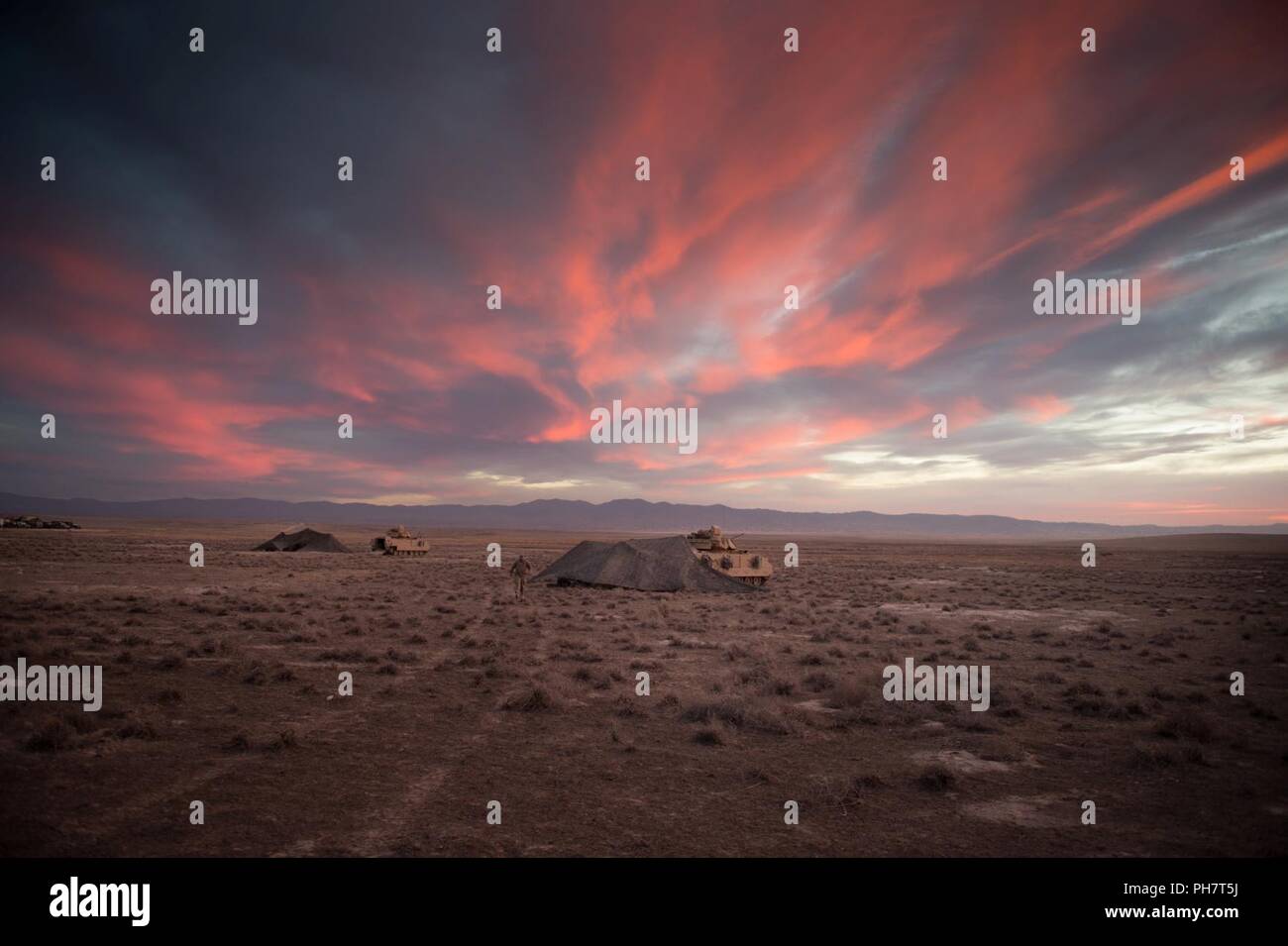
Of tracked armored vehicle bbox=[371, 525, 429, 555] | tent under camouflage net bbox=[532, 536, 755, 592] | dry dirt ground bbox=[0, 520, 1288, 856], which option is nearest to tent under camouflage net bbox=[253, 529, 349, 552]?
tracked armored vehicle bbox=[371, 525, 429, 555]

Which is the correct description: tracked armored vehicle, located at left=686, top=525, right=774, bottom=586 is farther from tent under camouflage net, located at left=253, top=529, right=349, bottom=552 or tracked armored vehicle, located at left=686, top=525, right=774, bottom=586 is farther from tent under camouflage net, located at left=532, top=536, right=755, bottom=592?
tent under camouflage net, located at left=253, top=529, right=349, bottom=552

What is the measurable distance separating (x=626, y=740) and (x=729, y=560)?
2357 centimetres

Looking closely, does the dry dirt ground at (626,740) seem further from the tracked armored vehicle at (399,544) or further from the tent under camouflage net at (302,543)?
the tent under camouflage net at (302,543)

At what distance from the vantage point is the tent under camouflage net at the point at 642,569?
3000cm

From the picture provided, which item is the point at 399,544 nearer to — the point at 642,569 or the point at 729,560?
the point at 642,569

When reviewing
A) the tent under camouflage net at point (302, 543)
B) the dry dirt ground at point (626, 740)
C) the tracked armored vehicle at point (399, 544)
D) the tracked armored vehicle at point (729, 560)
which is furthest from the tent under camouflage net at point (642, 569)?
the tent under camouflage net at point (302, 543)

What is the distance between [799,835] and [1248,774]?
20.6 feet

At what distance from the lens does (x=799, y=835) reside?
6.00 m

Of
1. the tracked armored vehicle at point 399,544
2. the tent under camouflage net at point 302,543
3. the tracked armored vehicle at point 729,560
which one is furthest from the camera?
the tracked armored vehicle at point 399,544

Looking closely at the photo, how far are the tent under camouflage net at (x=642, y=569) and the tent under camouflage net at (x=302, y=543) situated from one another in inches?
1430

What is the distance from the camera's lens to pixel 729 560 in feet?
105

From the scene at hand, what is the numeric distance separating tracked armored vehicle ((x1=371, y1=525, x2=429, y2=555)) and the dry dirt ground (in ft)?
127

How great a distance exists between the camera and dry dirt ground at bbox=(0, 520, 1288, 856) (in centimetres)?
598
